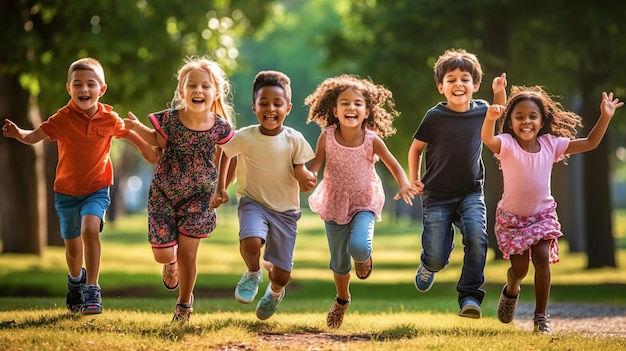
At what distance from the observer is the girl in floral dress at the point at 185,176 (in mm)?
8648

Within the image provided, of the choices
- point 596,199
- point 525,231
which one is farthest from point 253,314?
point 596,199

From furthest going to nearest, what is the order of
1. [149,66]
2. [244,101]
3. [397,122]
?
[244,101], [397,122], [149,66]

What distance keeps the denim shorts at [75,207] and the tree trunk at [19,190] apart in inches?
514

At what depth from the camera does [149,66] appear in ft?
67.6

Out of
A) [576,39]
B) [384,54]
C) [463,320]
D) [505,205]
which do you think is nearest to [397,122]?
[384,54]

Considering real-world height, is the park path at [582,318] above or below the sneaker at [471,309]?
below

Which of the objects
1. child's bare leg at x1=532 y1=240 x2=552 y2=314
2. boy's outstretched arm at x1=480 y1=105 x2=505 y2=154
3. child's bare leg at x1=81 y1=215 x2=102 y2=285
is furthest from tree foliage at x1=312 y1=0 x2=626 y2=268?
child's bare leg at x1=81 y1=215 x2=102 y2=285

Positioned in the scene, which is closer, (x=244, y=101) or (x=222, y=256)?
(x=222, y=256)

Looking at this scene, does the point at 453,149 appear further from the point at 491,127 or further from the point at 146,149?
the point at 146,149

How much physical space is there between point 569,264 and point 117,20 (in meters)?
12.9

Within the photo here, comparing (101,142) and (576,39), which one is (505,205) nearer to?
(101,142)

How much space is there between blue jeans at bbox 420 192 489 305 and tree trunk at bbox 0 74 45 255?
A: 47.5ft

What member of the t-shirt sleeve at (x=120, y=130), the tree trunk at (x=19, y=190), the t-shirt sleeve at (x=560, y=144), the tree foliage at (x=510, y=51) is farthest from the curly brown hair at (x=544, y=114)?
the tree trunk at (x=19, y=190)

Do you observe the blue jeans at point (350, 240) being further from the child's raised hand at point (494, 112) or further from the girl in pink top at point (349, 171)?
the child's raised hand at point (494, 112)
